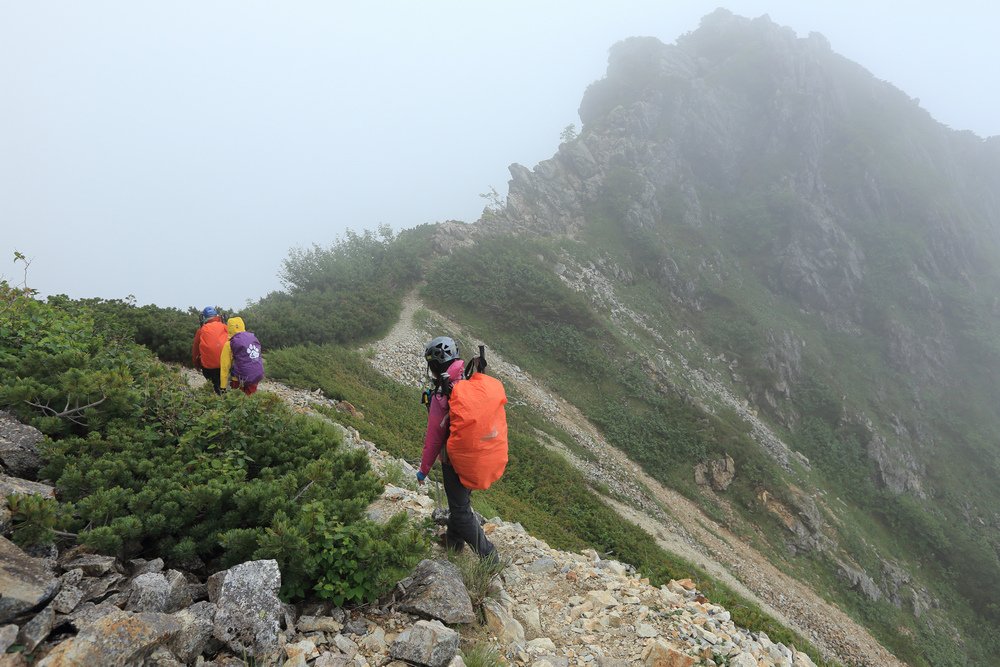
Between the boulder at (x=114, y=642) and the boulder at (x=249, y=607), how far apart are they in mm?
391

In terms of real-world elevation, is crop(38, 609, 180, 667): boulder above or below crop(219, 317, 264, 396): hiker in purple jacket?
above

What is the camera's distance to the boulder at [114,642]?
7.97 ft

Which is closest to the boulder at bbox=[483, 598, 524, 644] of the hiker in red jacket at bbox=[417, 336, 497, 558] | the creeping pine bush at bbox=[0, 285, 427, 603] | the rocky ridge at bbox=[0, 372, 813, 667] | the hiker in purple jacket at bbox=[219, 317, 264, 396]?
the rocky ridge at bbox=[0, 372, 813, 667]

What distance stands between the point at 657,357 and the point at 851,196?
170ft

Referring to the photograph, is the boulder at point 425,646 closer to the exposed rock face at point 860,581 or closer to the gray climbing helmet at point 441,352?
the gray climbing helmet at point 441,352

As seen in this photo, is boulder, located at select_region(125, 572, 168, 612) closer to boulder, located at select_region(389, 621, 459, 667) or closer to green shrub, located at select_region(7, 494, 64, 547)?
green shrub, located at select_region(7, 494, 64, 547)

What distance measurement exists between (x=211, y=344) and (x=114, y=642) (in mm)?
6568

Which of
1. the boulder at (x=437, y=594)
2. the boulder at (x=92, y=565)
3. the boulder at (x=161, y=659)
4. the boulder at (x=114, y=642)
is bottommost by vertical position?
the boulder at (x=92, y=565)

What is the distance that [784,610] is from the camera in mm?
17484

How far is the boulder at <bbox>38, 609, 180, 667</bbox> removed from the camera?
2428 mm

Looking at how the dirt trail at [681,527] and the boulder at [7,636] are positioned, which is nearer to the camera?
the boulder at [7,636]

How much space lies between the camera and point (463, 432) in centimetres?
452

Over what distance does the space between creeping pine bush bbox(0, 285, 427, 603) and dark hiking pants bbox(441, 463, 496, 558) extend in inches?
29.4

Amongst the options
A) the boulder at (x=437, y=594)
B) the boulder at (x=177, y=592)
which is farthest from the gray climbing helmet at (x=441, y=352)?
the boulder at (x=177, y=592)
